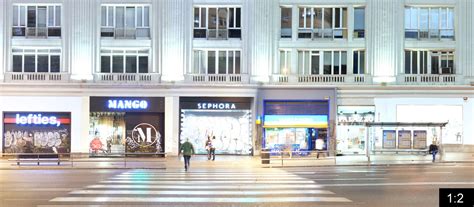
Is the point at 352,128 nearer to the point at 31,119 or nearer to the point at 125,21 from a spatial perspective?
the point at 125,21

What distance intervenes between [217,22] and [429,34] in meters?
14.2

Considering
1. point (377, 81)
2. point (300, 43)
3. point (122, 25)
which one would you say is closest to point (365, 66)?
point (377, 81)

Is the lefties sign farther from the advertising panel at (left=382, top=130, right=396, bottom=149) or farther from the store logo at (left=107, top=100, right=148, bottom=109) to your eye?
the advertising panel at (left=382, top=130, right=396, bottom=149)

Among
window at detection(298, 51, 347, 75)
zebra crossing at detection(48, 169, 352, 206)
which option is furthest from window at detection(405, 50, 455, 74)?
zebra crossing at detection(48, 169, 352, 206)

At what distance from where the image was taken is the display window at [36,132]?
4194cm

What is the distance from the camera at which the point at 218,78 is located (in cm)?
4259

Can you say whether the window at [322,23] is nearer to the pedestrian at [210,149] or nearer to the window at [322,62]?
the window at [322,62]

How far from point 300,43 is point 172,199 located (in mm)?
26705

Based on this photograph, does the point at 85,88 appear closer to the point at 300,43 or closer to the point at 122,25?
the point at 122,25

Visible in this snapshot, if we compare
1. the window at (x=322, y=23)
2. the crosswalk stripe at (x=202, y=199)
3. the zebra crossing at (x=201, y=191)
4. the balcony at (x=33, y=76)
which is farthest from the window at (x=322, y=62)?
the crosswalk stripe at (x=202, y=199)

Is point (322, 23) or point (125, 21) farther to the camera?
point (322, 23)

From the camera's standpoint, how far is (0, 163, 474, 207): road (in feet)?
58.4

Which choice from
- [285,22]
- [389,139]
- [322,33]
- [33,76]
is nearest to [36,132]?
[33,76]

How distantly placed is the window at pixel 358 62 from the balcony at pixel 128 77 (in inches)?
513
